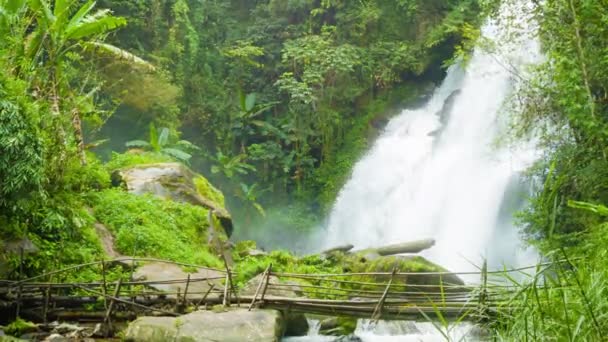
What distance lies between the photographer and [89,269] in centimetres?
743

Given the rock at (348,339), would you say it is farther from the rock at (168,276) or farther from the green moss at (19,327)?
the green moss at (19,327)

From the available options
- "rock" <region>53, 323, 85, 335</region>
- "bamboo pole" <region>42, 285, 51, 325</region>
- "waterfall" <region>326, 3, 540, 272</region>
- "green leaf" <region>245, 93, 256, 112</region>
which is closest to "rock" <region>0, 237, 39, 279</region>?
"bamboo pole" <region>42, 285, 51, 325</region>

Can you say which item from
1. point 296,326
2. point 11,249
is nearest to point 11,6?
point 11,249

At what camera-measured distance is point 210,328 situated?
16.3 ft

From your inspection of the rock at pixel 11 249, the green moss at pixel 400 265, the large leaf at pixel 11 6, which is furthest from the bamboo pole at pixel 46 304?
the green moss at pixel 400 265

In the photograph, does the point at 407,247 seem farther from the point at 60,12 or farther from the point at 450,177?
the point at 60,12

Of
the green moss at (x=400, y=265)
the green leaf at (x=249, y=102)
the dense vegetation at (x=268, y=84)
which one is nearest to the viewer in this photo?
the green moss at (x=400, y=265)

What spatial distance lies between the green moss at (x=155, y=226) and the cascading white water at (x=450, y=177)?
5894 mm

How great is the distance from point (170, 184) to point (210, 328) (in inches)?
264

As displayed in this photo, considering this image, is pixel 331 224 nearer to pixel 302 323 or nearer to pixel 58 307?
pixel 302 323

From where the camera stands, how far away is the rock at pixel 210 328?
16.0 ft

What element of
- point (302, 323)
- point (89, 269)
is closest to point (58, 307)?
point (89, 269)

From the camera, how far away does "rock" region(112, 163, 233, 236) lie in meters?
11.0

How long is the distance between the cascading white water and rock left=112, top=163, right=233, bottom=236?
517 centimetres
